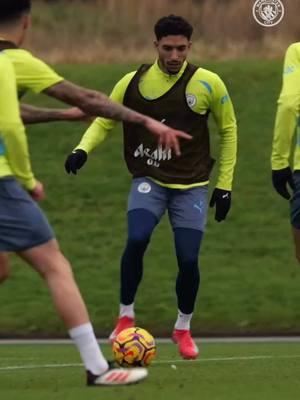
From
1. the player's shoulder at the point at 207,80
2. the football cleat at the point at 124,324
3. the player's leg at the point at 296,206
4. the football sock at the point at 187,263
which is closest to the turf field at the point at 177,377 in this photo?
the football cleat at the point at 124,324

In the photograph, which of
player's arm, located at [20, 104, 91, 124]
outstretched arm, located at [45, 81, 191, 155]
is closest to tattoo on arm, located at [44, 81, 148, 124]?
outstretched arm, located at [45, 81, 191, 155]

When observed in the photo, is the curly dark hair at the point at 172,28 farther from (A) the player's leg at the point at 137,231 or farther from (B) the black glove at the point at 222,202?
(B) the black glove at the point at 222,202

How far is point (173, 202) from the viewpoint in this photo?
12.0m

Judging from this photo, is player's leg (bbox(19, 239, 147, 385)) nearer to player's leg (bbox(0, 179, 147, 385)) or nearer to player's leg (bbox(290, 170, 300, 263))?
player's leg (bbox(0, 179, 147, 385))

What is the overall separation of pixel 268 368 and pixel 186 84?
93.9 inches

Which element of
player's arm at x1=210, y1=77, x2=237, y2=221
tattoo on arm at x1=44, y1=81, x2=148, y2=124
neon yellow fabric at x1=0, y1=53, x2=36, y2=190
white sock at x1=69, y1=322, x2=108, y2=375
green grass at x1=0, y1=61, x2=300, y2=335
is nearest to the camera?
neon yellow fabric at x1=0, y1=53, x2=36, y2=190

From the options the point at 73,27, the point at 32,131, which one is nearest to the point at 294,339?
the point at 32,131

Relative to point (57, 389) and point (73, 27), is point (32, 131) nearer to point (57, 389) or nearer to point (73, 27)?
point (73, 27)

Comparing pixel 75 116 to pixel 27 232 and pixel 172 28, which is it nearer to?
pixel 27 232

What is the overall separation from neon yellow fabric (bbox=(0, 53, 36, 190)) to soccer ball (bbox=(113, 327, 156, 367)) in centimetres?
218

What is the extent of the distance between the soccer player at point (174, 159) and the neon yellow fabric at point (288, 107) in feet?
3.00

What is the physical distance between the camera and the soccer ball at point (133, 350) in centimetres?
1060

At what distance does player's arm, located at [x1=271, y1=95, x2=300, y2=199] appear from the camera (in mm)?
10961

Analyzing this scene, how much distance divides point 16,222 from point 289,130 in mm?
2907
